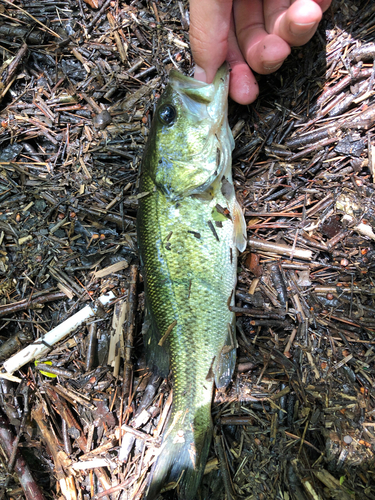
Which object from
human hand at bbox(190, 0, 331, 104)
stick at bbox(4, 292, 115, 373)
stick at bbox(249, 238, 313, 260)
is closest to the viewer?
human hand at bbox(190, 0, 331, 104)

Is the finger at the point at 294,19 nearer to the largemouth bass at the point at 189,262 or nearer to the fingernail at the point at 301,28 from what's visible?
the fingernail at the point at 301,28

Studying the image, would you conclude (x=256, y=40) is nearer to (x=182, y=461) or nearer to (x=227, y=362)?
(x=227, y=362)

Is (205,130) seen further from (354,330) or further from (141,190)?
(354,330)

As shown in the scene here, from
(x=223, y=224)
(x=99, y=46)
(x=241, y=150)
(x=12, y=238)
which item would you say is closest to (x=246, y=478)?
(x=223, y=224)

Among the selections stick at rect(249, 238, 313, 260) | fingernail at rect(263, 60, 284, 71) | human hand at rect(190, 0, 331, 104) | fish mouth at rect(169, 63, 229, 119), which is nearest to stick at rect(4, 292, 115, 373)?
stick at rect(249, 238, 313, 260)

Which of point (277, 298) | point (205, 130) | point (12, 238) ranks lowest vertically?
point (277, 298)

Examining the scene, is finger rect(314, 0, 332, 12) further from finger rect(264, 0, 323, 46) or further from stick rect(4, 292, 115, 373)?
stick rect(4, 292, 115, 373)
